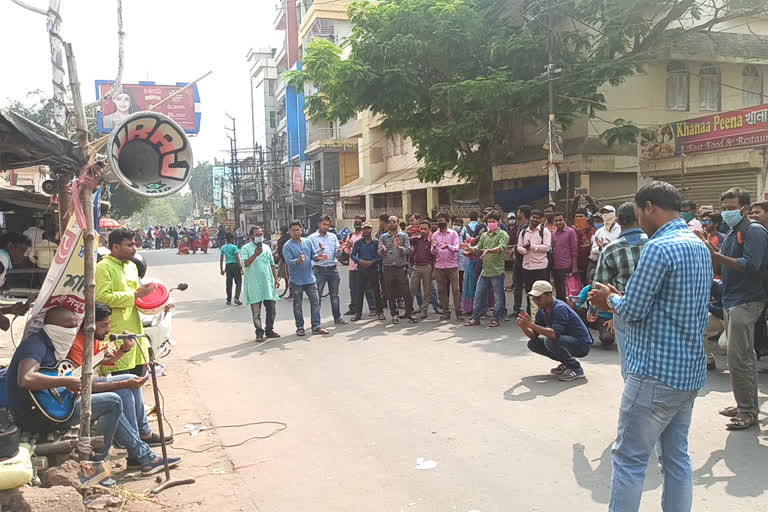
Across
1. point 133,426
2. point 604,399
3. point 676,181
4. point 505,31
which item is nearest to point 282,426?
point 133,426

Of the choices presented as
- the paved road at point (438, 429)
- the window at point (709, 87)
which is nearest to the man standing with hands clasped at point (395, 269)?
the paved road at point (438, 429)

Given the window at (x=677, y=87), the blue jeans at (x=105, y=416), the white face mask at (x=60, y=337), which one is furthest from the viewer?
the window at (x=677, y=87)

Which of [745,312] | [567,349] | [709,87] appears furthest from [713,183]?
[745,312]

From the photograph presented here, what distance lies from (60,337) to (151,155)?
1.45 m

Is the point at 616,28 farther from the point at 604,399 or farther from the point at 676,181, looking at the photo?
the point at 604,399

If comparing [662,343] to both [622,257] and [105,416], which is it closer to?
[622,257]

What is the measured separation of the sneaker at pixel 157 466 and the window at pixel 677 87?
1992 centimetres

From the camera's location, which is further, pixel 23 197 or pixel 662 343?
pixel 23 197

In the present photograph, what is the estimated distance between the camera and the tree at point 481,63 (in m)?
15.8

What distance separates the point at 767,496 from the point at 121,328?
484 centimetres

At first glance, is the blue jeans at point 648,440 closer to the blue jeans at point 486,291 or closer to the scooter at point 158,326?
the scooter at point 158,326

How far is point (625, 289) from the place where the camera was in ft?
11.2

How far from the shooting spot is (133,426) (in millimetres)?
4926

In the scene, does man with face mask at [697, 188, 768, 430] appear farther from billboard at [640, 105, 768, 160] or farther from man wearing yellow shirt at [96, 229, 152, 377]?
billboard at [640, 105, 768, 160]
